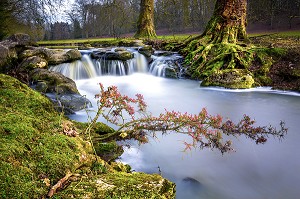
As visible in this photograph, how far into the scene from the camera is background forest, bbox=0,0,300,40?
34.9ft

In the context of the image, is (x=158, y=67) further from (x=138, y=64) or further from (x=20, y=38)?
(x=20, y=38)

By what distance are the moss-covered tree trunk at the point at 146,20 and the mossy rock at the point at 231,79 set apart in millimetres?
12017

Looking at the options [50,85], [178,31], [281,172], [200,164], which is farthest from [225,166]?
[178,31]

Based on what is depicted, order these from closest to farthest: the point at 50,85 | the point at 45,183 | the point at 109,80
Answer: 1. the point at 45,183
2. the point at 50,85
3. the point at 109,80

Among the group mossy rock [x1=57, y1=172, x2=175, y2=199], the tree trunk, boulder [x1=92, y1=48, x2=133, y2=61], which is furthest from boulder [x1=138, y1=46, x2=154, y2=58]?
mossy rock [x1=57, y1=172, x2=175, y2=199]

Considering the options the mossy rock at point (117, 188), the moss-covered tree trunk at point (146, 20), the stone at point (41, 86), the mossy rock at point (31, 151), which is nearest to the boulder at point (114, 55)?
the stone at point (41, 86)

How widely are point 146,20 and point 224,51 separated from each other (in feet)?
37.4

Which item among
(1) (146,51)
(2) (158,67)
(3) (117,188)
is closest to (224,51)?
(2) (158,67)

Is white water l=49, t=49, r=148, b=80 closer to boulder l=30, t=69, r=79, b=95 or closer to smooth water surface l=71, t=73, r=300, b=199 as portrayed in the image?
boulder l=30, t=69, r=79, b=95

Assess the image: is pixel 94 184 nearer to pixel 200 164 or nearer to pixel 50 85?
pixel 200 164

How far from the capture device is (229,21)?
12.3 metres

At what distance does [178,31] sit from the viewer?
133ft

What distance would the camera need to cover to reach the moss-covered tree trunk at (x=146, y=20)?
20797 millimetres

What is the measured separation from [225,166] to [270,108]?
4.37 m
